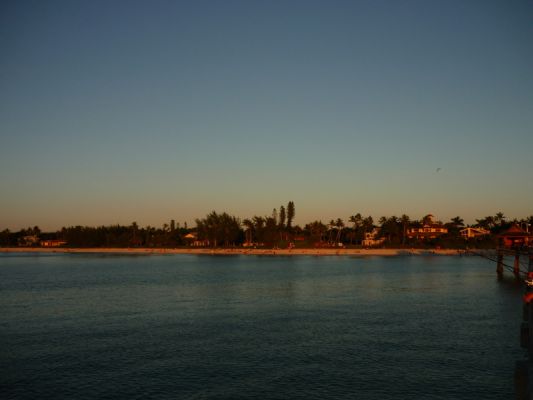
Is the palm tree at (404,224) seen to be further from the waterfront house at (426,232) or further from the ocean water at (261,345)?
the ocean water at (261,345)

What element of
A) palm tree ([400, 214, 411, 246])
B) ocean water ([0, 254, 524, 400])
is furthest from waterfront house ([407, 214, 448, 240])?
ocean water ([0, 254, 524, 400])

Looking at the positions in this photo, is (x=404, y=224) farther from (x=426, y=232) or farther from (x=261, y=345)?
(x=261, y=345)

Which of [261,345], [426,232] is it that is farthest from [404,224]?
[261,345]

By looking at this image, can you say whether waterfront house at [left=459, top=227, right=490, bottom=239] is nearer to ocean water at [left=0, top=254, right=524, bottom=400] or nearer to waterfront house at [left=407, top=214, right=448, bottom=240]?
waterfront house at [left=407, top=214, right=448, bottom=240]

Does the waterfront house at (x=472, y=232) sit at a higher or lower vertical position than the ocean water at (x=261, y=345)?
higher

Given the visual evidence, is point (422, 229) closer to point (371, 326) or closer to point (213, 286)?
point (213, 286)

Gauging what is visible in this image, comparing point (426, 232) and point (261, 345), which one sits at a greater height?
point (426, 232)

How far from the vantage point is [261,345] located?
34.8 metres

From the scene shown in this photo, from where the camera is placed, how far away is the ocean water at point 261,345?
26.5 m

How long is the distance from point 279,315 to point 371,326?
31.1 ft

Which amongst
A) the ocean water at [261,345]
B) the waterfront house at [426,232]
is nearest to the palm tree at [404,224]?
the waterfront house at [426,232]

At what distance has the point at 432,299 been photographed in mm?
57469

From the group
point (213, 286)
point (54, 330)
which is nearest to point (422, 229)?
point (213, 286)

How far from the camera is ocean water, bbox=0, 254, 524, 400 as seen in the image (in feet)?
86.9
